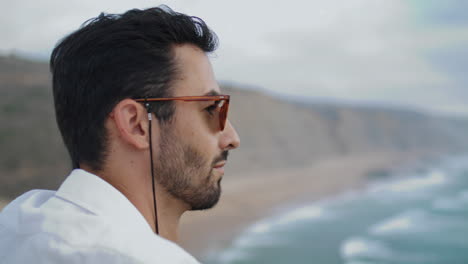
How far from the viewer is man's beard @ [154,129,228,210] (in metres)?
1.43

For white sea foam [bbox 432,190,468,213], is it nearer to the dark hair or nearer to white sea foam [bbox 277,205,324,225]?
white sea foam [bbox 277,205,324,225]

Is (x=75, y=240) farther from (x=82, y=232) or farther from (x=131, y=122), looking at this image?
(x=131, y=122)

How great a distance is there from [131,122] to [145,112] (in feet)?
0.16

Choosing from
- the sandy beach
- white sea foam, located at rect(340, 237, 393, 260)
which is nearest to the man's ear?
the sandy beach

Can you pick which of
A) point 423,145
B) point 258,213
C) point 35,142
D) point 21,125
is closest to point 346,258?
point 258,213

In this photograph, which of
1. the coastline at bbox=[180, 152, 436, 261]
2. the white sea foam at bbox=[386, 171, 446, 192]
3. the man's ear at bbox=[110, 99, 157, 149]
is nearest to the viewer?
the man's ear at bbox=[110, 99, 157, 149]

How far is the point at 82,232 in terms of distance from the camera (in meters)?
1.02

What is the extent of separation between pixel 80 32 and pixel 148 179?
47cm

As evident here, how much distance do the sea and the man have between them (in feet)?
42.7

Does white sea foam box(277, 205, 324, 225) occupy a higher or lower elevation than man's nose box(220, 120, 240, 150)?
higher

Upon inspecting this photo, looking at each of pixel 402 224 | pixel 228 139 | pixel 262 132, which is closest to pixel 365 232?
pixel 402 224

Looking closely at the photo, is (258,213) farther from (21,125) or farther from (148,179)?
(148,179)

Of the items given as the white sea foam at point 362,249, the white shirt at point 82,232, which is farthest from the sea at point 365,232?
the white shirt at point 82,232

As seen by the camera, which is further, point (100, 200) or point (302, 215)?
point (302, 215)
